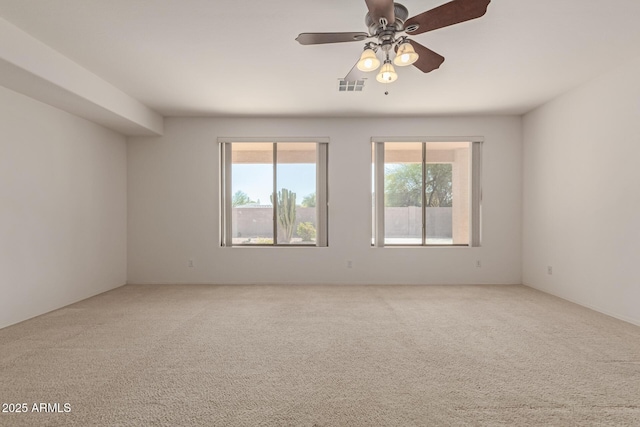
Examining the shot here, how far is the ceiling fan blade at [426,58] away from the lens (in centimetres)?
249

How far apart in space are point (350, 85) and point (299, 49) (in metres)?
1.09

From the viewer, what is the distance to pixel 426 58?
8.57ft

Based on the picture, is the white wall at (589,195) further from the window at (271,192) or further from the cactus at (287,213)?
the cactus at (287,213)

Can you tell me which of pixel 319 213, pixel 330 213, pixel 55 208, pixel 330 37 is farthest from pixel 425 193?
pixel 55 208

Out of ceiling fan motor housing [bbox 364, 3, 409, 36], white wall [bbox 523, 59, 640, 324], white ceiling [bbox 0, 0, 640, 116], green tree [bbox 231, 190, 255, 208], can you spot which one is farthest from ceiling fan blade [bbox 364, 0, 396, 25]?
green tree [bbox 231, 190, 255, 208]

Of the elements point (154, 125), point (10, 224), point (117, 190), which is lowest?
point (10, 224)

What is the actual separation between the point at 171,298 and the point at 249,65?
319cm

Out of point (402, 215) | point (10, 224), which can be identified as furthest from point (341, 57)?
point (10, 224)

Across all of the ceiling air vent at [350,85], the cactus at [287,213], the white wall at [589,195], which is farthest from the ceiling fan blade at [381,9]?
the cactus at [287,213]

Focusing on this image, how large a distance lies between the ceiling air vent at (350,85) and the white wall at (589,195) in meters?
2.81

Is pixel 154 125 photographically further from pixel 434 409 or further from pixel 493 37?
pixel 434 409

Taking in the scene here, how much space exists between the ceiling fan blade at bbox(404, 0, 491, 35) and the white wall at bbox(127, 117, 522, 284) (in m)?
3.36

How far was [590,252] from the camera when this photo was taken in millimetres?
4121

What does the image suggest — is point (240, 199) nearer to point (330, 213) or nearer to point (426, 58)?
point (330, 213)
